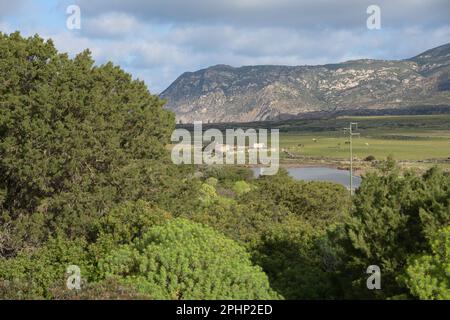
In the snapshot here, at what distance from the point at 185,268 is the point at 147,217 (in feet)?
19.2

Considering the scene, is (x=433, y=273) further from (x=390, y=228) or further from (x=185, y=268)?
(x=185, y=268)

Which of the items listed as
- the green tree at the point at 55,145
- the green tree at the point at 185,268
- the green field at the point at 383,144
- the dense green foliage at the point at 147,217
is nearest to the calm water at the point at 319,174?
the green field at the point at 383,144

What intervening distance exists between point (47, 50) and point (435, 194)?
65.6 ft

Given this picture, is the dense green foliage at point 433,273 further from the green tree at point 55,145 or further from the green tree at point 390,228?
the green tree at point 55,145

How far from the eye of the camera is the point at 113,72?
34.2m

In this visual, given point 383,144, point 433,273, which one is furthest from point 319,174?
point 433,273

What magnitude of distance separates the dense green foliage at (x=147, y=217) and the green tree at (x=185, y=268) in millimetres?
47

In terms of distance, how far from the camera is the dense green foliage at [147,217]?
1720 cm

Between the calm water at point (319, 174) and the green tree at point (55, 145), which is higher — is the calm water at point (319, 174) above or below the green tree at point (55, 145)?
below

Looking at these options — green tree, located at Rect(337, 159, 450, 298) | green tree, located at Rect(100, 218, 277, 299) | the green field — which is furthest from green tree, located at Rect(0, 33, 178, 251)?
the green field
